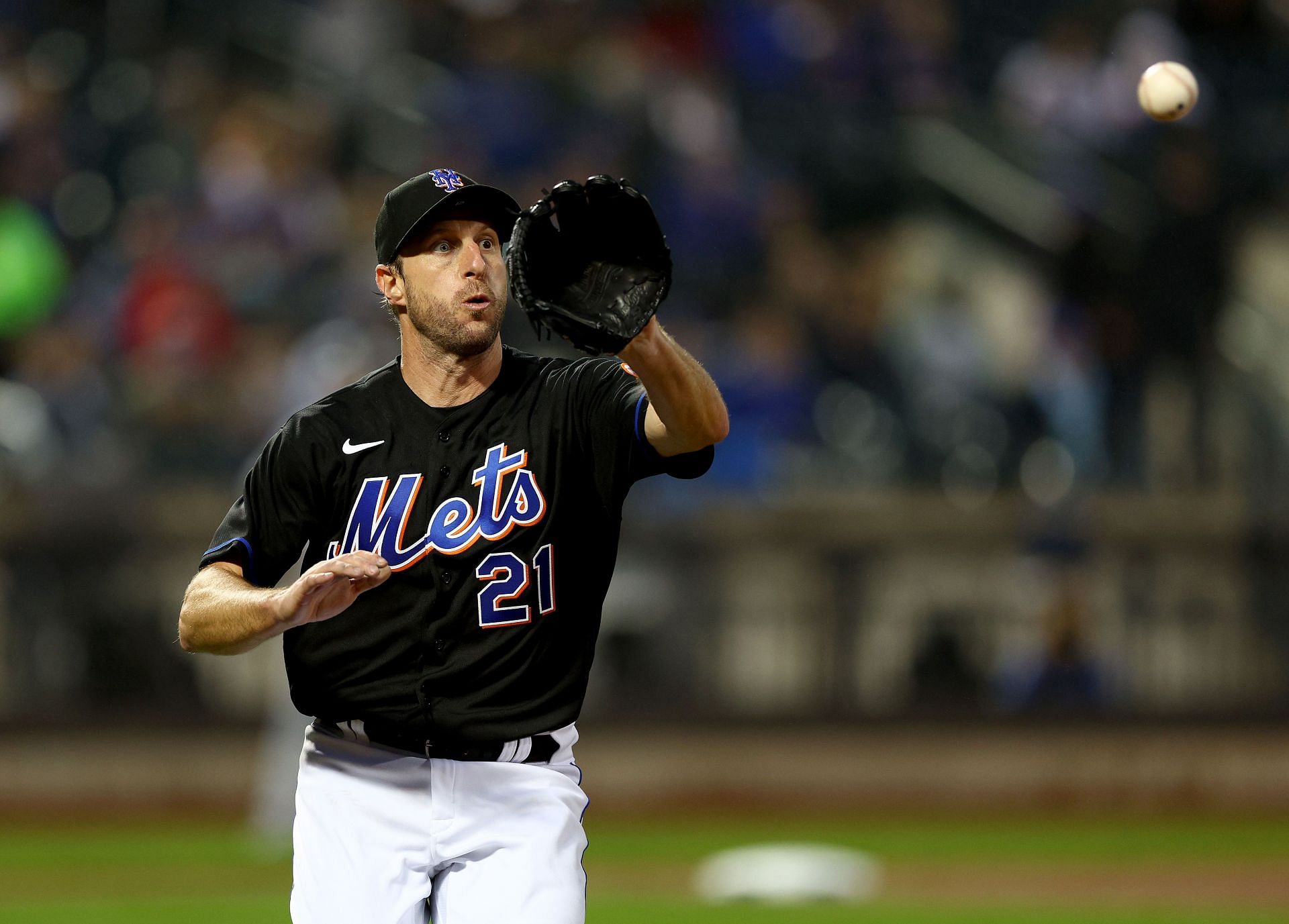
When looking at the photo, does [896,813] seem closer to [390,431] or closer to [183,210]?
[183,210]

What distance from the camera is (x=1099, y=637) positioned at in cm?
1155

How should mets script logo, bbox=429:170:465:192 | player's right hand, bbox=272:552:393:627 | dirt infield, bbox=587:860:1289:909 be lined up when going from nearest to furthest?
player's right hand, bbox=272:552:393:627 < mets script logo, bbox=429:170:465:192 < dirt infield, bbox=587:860:1289:909

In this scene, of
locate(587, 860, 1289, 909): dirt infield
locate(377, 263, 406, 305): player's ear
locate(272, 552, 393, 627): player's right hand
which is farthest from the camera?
locate(587, 860, 1289, 909): dirt infield

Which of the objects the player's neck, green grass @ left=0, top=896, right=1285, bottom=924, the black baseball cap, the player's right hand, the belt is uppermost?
the black baseball cap

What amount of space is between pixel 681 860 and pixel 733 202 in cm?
452

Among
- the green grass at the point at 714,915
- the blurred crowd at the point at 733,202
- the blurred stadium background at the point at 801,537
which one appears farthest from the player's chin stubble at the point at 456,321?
the blurred stadium background at the point at 801,537

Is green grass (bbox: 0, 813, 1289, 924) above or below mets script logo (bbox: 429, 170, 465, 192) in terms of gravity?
below

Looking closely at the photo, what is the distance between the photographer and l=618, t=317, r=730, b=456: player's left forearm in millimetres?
3635

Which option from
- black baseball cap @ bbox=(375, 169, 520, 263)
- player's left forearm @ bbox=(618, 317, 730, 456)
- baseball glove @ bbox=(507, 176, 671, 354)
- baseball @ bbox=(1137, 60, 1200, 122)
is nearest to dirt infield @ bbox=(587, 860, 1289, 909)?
baseball @ bbox=(1137, 60, 1200, 122)

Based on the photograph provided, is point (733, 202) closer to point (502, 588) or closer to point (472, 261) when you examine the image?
point (472, 261)

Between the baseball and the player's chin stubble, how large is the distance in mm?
2671

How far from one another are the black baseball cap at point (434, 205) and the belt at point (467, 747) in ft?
3.27

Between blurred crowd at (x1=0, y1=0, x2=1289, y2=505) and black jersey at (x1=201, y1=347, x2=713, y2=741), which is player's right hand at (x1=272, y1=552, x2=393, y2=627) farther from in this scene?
blurred crowd at (x1=0, y1=0, x2=1289, y2=505)

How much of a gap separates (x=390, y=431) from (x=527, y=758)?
2.45 feet
